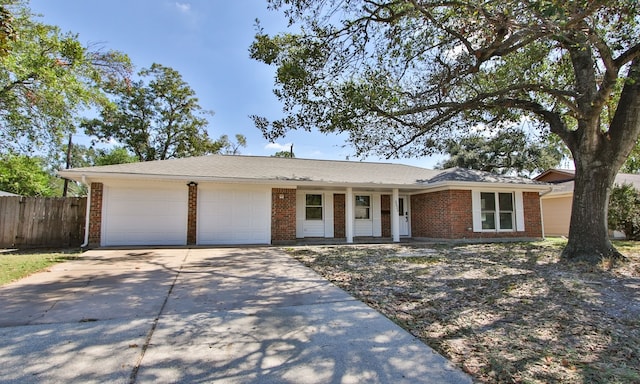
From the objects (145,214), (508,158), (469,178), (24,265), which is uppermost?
(508,158)

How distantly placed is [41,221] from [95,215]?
76.6 inches

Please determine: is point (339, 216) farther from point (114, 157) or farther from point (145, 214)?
point (114, 157)

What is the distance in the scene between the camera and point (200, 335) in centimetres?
333

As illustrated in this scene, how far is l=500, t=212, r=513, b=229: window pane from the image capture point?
1364 cm

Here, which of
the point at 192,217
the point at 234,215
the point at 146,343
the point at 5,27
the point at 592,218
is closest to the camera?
the point at 146,343

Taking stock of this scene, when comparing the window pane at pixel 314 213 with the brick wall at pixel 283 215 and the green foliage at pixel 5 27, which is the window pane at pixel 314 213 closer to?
the brick wall at pixel 283 215

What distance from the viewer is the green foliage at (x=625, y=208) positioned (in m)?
13.8

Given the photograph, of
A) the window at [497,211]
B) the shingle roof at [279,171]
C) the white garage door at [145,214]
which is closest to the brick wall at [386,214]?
the shingle roof at [279,171]

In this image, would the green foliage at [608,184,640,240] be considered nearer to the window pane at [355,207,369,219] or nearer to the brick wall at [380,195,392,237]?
the brick wall at [380,195,392,237]

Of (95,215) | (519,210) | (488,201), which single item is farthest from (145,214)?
(519,210)

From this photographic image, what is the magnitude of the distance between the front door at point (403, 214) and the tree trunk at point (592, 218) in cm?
727

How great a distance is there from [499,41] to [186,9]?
308 inches

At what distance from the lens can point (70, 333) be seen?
3.31m

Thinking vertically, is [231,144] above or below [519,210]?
above
